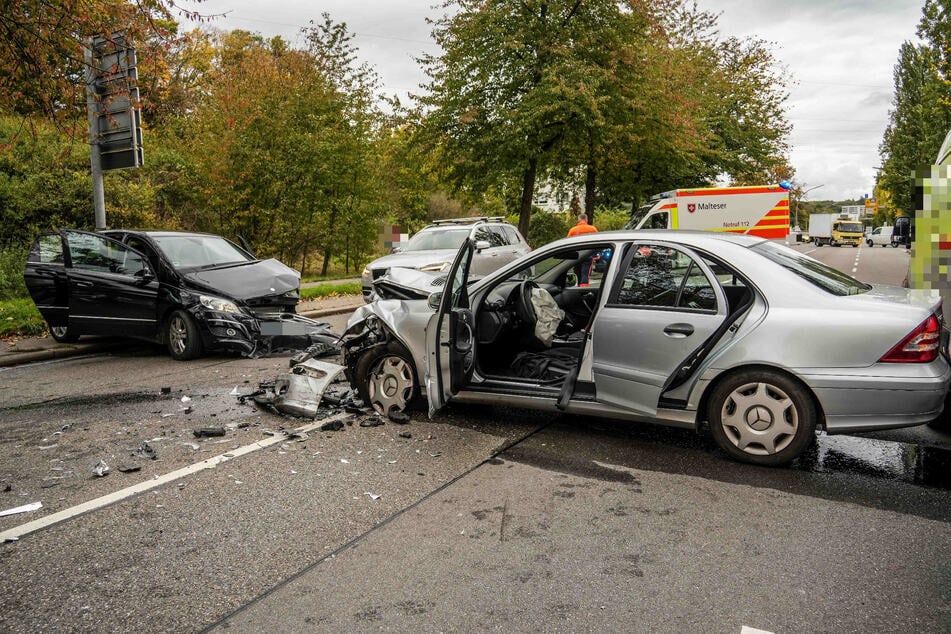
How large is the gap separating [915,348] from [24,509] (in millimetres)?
5434

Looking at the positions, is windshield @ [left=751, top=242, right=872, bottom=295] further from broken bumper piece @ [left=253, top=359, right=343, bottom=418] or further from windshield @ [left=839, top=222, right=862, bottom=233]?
windshield @ [left=839, top=222, right=862, bottom=233]

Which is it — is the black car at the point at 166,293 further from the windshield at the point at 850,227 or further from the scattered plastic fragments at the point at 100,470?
the windshield at the point at 850,227

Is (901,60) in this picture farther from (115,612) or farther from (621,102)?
(115,612)

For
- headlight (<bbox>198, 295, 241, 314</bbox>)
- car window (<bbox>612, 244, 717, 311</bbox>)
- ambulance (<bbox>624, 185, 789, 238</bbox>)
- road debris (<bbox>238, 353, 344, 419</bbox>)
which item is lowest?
road debris (<bbox>238, 353, 344, 419</bbox>)

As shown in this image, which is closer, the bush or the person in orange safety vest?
the person in orange safety vest

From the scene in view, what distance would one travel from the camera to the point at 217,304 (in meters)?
8.26

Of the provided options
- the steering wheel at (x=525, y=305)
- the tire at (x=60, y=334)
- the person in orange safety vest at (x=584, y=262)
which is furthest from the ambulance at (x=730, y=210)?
the tire at (x=60, y=334)

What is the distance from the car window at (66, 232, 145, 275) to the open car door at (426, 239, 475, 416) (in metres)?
5.51

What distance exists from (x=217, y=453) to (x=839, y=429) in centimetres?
425

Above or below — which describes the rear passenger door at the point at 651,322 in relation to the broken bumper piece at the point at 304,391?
above

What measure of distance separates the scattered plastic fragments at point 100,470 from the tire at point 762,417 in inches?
162

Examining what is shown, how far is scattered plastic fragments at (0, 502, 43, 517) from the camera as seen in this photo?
3844mm

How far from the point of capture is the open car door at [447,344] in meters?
5.06

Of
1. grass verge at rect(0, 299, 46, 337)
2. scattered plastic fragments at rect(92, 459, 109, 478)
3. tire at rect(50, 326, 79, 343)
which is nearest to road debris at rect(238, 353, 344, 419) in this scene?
scattered plastic fragments at rect(92, 459, 109, 478)
